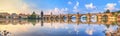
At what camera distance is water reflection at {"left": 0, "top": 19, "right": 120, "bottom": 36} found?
546 cm

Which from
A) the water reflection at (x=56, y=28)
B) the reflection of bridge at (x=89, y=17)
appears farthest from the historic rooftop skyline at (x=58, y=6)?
the water reflection at (x=56, y=28)

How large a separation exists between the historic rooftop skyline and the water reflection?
0.20 meters

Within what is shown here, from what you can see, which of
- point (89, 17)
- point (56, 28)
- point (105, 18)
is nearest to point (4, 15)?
point (56, 28)

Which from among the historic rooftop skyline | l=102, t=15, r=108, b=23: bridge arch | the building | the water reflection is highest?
the historic rooftop skyline

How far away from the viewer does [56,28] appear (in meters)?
5.59

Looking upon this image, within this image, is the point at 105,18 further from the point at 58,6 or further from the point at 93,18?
the point at 58,6

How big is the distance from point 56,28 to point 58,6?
0.39 m

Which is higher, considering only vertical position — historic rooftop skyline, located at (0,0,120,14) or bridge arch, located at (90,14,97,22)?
historic rooftop skyline, located at (0,0,120,14)

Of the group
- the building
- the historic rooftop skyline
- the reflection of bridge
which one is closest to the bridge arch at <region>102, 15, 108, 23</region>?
the reflection of bridge

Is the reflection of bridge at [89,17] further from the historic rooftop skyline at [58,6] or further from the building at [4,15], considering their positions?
the building at [4,15]

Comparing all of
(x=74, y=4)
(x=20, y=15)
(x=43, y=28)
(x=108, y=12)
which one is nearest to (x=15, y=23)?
(x=20, y=15)

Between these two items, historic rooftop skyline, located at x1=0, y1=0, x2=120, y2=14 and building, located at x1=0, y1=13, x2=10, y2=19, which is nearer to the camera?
historic rooftop skyline, located at x1=0, y1=0, x2=120, y2=14

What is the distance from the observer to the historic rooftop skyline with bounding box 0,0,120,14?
5444mm

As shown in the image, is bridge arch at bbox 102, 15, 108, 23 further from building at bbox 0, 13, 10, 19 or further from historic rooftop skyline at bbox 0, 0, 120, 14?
building at bbox 0, 13, 10, 19
